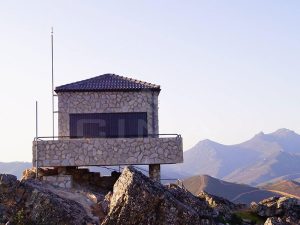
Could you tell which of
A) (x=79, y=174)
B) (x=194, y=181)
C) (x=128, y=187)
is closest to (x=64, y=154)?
(x=79, y=174)

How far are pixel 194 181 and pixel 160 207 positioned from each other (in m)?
178

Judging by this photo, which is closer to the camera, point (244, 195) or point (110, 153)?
point (110, 153)

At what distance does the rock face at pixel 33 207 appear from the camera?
17.7 metres

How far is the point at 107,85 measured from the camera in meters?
35.9

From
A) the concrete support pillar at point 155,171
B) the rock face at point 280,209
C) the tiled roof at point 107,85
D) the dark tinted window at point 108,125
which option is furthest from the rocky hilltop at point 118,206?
the tiled roof at point 107,85

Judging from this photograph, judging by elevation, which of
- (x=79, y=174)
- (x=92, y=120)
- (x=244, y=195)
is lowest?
(x=244, y=195)

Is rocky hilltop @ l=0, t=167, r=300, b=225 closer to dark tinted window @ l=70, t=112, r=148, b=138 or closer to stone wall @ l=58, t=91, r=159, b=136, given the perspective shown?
dark tinted window @ l=70, t=112, r=148, b=138

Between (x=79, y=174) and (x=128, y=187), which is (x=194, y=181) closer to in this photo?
(x=79, y=174)

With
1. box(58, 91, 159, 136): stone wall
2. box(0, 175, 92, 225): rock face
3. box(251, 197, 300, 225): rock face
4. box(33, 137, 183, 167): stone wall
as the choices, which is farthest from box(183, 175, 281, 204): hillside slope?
box(0, 175, 92, 225): rock face

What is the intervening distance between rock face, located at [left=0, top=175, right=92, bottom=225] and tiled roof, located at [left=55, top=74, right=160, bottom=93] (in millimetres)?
15695

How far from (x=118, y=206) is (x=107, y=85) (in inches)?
829

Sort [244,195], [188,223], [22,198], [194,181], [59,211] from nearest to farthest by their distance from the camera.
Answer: [188,223]
[59,211]
[22,198]
[244,195]
[194,181]

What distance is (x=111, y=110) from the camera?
35.4 m

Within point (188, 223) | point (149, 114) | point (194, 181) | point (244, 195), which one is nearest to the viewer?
point (188, 223)
